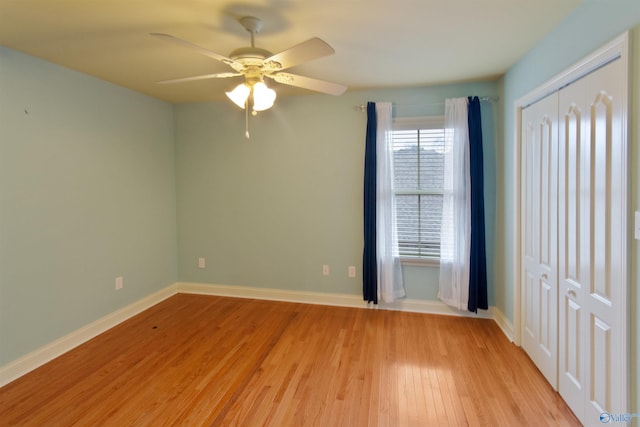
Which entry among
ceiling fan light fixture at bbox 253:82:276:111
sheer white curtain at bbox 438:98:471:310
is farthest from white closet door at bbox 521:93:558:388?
ceiling fan light fixture at bbox 253:82:276:111

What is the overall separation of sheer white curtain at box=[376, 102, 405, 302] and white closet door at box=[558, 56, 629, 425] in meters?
1.56

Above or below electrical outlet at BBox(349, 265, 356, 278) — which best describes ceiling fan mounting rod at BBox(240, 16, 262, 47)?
above

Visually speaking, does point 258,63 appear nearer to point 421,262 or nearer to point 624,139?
point 624,139

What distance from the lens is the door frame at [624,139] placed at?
147 centimetres

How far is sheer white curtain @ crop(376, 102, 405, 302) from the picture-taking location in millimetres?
3395

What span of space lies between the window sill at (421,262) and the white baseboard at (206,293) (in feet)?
1.34

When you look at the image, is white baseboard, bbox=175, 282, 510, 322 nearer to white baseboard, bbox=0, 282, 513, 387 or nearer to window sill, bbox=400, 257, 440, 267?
white baseboard, bbox=0, 282, 513, 387

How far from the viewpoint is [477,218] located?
3.20 meters

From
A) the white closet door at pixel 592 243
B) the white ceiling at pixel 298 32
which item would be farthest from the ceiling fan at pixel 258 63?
the white closet door at pixel 592 243

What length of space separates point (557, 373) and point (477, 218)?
1.46m

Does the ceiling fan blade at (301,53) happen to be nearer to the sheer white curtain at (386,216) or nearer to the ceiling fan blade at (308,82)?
the ceiling fan blade at (308,82)

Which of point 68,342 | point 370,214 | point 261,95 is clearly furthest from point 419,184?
point 68,342

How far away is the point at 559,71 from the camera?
2.06 m

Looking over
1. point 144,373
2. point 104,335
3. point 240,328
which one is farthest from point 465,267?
point 104,335
